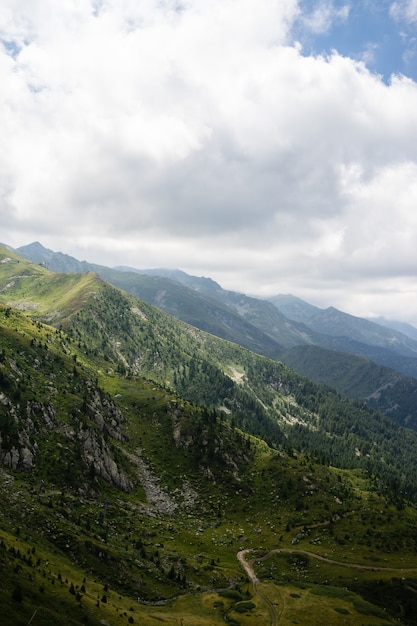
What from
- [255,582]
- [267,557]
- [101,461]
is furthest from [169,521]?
[255,582]

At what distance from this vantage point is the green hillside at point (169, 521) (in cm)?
6562

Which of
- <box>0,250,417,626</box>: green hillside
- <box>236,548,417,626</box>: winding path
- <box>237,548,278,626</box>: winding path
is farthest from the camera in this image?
<box>236,548,417,626</box>: winding path

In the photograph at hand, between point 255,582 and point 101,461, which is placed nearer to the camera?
point 255,582

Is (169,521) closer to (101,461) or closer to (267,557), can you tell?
(101,461)

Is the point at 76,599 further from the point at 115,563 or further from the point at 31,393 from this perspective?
the point at 31,393

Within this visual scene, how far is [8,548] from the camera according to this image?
181 ft

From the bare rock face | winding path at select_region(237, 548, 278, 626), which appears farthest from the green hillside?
the bare rock face

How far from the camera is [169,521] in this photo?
120 metres

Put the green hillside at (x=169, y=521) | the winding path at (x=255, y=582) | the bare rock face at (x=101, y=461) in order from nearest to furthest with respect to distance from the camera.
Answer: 1. the green hillside at (x=169, y=521)
2. the winding path at (x=255, y=582)
3. the bare rock face at (x=101, y=461)

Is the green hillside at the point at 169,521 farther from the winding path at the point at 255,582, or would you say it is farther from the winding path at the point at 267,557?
the winding path at the point at 267,557

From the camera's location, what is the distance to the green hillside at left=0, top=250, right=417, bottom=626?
65625mm

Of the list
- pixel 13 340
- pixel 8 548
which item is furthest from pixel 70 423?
pixel 8 548

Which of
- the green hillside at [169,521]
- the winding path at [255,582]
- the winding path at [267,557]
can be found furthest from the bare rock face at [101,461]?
the winding path at [267,557]

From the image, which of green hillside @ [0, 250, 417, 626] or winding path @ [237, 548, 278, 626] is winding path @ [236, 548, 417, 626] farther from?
green hillside @ [0, 250, 417, 626]
